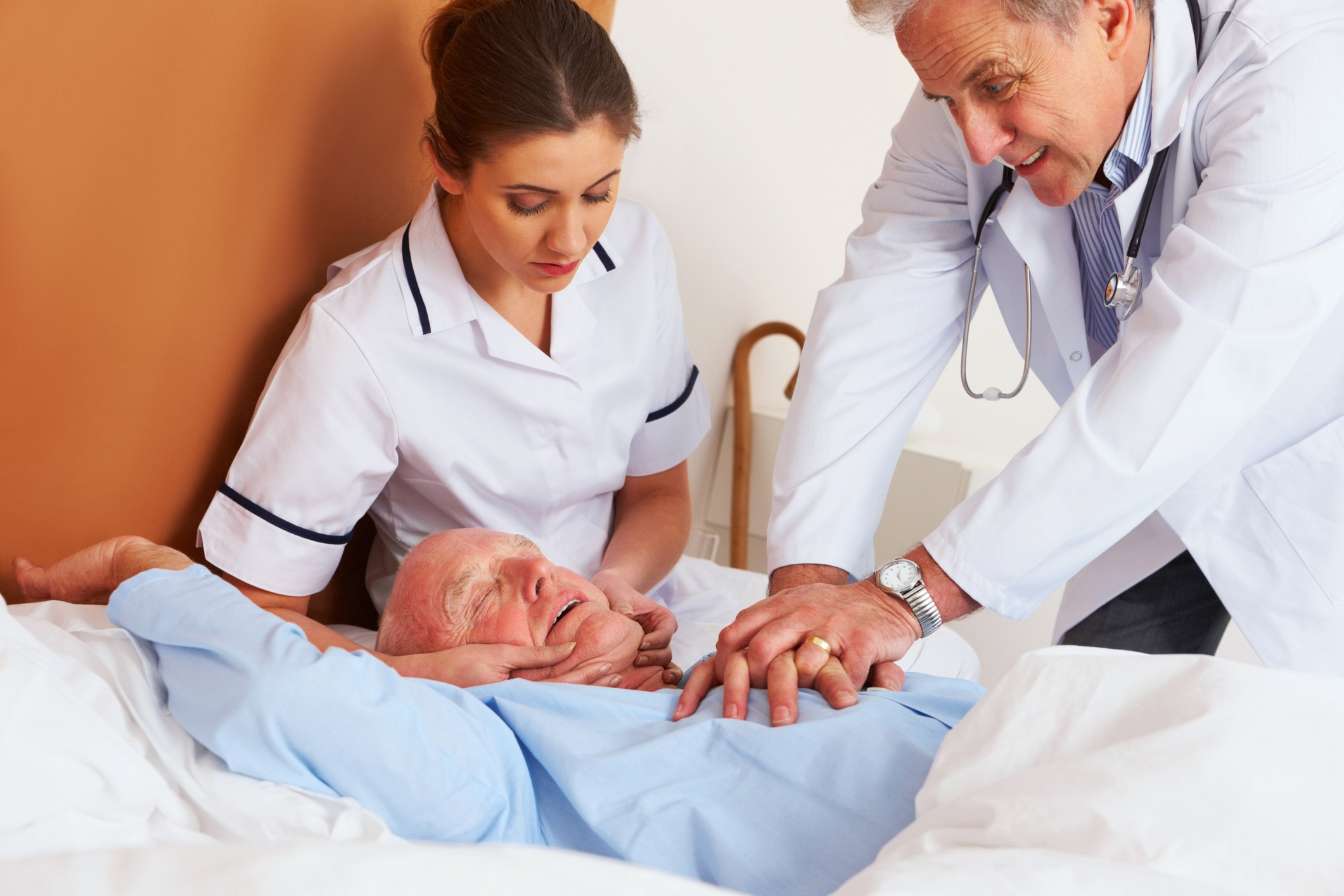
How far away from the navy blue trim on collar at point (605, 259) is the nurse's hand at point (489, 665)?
71 cm

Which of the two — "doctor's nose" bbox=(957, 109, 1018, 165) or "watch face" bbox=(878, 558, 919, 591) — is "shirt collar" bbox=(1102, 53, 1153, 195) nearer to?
"doctor's nose" bbox=(957, 109, 1018, 165)

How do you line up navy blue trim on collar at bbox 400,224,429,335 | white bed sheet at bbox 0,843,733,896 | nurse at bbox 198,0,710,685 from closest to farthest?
white bed sheet at bbox 0,843,733,896 < nurse at bbox 198,0,710,685 < navy blue trim on collar at bbox 400,224,429,335

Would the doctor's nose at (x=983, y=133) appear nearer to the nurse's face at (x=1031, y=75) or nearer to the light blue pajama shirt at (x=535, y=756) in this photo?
the nurse's face at (x=1031, y=75)

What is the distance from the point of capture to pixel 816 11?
2799 mm

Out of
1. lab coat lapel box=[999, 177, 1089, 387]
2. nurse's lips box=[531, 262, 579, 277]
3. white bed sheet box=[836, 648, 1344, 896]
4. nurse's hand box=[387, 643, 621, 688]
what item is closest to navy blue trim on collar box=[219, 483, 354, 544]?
nurse's hand box=[387, 643, 621, 688]

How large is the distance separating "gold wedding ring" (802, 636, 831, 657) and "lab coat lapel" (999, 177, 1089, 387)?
0.65 meters

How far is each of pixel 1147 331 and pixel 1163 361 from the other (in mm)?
51

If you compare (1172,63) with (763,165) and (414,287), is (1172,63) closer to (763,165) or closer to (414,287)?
(414,287)

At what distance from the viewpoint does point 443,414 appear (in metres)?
1.65

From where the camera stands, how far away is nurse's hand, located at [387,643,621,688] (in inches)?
52.4

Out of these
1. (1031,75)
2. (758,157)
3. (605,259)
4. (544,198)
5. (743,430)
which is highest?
(1031,75)

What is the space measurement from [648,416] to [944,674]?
0.69 m

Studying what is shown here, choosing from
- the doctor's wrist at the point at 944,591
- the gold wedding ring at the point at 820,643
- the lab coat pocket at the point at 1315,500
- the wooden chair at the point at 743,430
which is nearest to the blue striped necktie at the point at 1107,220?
the lab coat pocket at the point at 1315,500

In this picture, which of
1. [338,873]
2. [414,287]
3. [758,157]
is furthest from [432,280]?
[758,157]
